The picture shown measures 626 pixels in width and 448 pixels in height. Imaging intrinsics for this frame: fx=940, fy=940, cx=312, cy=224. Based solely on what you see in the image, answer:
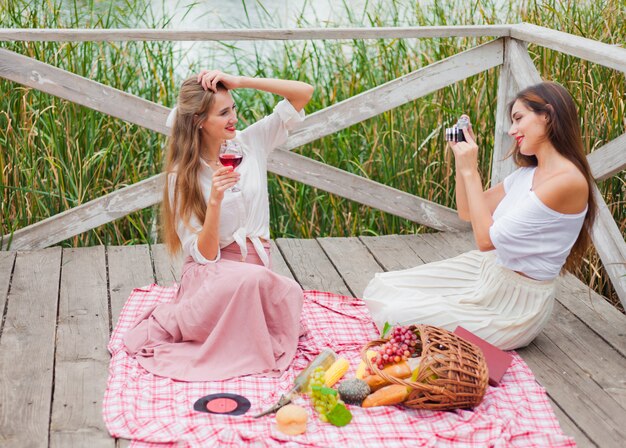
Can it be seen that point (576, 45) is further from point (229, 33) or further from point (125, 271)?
point (125, 271)

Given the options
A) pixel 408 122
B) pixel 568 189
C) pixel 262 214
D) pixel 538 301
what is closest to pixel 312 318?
pixel 262 214

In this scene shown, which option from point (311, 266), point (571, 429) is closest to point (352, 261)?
→ point (311, 266)

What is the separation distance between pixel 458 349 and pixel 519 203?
0.64 meters

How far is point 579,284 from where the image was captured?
13.3 feet

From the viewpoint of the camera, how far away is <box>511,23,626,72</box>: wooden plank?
11.1 ft

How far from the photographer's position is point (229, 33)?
410cm

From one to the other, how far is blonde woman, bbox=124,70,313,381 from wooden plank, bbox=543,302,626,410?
996 mm

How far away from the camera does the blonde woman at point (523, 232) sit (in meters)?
3.14

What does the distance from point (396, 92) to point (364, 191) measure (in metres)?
0.50

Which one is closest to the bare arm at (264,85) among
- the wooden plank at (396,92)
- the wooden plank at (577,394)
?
the wooden plank at (396,92)

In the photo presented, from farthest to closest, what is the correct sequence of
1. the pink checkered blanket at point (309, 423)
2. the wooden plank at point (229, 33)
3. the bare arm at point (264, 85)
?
1. the wooden plank at point (229, 33)
2. the bare arm at point (264, 85)
3. the pink checkered blanket at point (309, 423)

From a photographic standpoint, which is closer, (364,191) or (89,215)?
(89,215)

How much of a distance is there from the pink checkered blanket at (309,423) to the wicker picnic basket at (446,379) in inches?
1.8

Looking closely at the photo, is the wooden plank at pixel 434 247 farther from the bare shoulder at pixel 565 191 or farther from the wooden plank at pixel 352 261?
the bare shoulder at pixel 565 191
